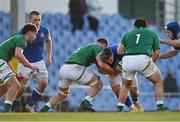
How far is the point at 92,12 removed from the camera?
2530cm

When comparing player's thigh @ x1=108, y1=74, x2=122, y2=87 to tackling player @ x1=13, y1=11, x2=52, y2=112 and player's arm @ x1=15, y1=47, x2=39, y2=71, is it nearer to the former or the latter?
tackling player @ x1=13, y1=11, x2=52, y2=112

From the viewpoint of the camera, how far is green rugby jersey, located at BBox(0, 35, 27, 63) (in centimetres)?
1600

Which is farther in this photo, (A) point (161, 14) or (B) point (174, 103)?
(A) point (161, 14)

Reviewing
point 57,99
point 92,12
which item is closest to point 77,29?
point 92,12

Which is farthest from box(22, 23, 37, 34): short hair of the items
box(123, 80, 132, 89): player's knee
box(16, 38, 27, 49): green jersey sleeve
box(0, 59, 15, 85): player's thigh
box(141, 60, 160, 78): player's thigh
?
box(141, 60, 160, 78): player's thigh

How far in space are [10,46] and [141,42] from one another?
235 cm

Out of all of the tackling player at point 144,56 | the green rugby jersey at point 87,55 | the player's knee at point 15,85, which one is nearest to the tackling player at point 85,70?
the green rugby jersey at point 87,55

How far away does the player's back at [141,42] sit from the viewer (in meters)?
16.2

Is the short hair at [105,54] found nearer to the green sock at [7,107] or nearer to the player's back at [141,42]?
the player's back at [141,42]

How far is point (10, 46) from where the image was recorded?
16.1m

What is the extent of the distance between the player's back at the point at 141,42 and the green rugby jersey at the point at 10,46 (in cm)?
191

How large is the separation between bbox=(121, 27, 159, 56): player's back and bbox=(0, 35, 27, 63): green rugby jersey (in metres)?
1.91

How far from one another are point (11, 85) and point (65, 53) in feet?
28.9

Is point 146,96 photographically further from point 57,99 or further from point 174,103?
point 57,99
